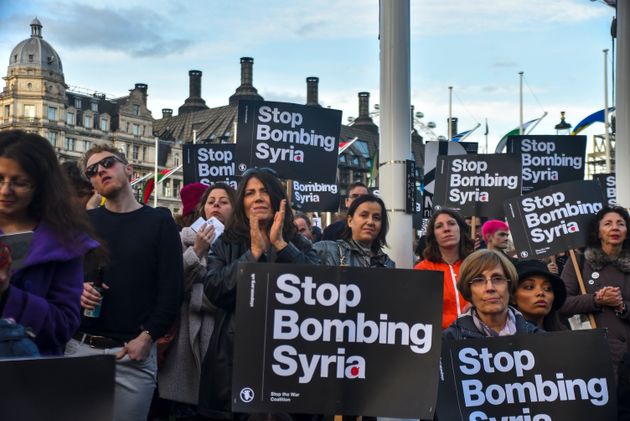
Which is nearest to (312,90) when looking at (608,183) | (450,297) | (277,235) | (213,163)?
(608,183)

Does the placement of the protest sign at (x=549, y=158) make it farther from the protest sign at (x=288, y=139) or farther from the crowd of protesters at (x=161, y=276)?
the crowd of protesters at (x=161, y=276)

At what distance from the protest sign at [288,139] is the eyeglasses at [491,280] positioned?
3498mm

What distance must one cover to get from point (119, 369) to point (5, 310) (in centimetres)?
136

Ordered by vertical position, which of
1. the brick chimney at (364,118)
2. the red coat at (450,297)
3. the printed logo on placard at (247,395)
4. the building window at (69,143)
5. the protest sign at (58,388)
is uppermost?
the brick chimney at (364,118)

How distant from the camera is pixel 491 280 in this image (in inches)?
153

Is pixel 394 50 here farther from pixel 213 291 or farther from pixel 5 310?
pixel 5 310

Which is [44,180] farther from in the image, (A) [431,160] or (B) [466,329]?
(A) [431,160]

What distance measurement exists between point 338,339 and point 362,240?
192 centimetres

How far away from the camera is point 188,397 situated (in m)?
4.45

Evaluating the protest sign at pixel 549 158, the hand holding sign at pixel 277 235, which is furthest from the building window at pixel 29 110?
the hand holding sign at pixel 277 235

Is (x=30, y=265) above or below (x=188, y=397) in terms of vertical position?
above

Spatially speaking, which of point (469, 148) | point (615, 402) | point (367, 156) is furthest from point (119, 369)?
point (367, 156)

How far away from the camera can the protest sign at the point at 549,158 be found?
9758 millimetres

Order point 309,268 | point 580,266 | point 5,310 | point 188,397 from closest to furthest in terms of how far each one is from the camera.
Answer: point 5,310 < point 309,268 < point 188,397 < point 580,266
